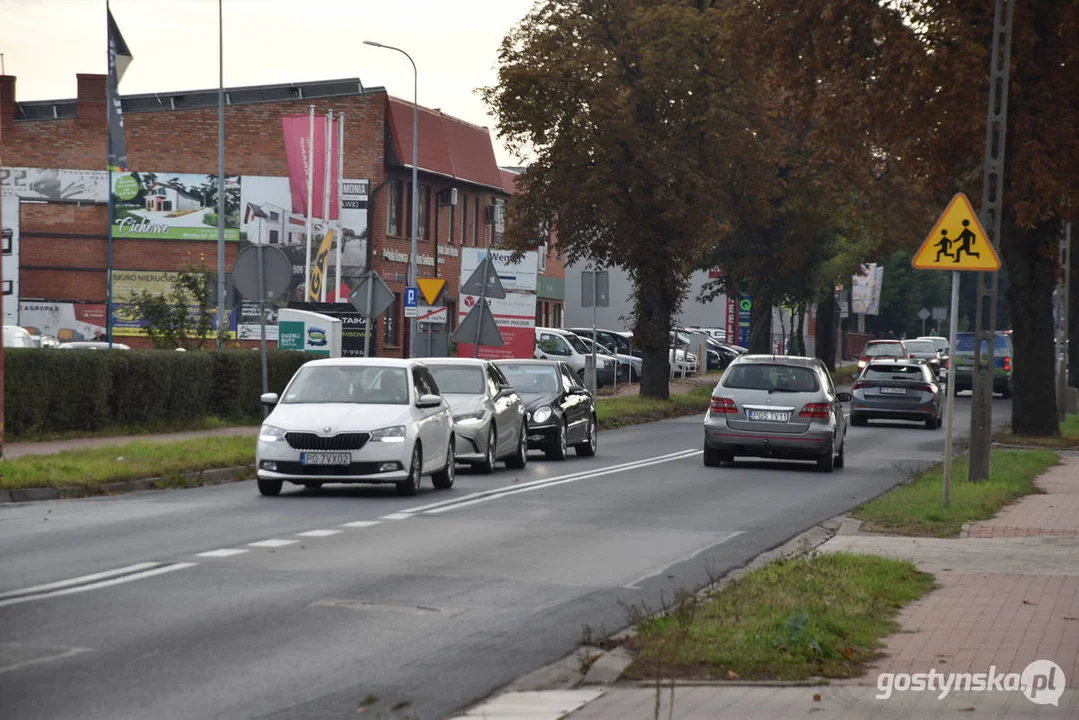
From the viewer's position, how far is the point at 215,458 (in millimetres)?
23000

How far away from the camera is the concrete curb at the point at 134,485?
18531mm

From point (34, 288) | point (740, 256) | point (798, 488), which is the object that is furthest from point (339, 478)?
point (34, 288)

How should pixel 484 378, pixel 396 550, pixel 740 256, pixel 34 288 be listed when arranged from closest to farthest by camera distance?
pixel 396 550, pixel 484 378, pixel 740 256, pixel 34 288

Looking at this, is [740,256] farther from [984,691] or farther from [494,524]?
[984,691]

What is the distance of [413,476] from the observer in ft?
63.1

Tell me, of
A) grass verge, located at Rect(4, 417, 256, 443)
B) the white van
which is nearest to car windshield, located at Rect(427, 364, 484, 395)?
grass verge, located at Rect(4, 417, 256, 443)

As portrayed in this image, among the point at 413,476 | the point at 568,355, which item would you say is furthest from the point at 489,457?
the point at 568,355

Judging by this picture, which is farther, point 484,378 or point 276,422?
point 484,378

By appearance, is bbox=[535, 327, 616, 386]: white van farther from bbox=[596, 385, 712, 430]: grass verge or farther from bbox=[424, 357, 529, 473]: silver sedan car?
bbox=[424, 357, 529, 473]: silver sedan car

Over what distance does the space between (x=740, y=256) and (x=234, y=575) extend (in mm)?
46005

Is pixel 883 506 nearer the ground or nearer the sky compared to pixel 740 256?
nearer the ground

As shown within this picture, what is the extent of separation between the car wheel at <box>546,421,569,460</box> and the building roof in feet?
113

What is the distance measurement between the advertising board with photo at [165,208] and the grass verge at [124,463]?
38.2 m

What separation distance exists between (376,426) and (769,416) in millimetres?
7694
